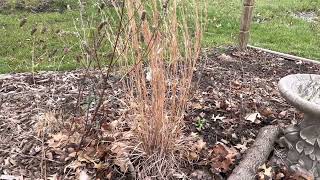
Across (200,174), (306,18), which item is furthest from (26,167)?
(306,18)

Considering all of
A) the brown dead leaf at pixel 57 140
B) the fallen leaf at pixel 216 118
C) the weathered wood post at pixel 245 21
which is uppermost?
the weathered wood post at pixel 245 21

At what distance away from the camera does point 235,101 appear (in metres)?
3.83

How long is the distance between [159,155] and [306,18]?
564cm

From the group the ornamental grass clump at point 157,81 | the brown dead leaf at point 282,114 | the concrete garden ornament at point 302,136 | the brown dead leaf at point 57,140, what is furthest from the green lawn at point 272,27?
the brown dead leaf at point 57,140

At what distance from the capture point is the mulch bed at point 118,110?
295 cm

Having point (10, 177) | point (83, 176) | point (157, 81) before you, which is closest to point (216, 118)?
point (157, 81)

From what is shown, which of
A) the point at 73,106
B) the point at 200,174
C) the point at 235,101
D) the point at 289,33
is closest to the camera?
the point at 200,174

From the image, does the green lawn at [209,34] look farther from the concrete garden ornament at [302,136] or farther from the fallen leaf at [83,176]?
the concrete garden ornament at [302,136]

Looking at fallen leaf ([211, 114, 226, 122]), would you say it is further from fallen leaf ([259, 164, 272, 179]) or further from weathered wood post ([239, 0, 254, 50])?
weathered wood post ([239, 0, 254, 50])

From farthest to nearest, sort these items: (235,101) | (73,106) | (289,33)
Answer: (289,33) → (235,101) → (73,106)

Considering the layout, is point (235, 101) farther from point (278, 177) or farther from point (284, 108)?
point (278, 177)

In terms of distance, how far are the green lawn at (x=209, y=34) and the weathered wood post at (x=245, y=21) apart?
1.45ft

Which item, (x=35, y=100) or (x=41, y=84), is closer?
→ (x=35, y=100)

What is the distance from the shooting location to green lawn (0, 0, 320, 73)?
5066 mm
